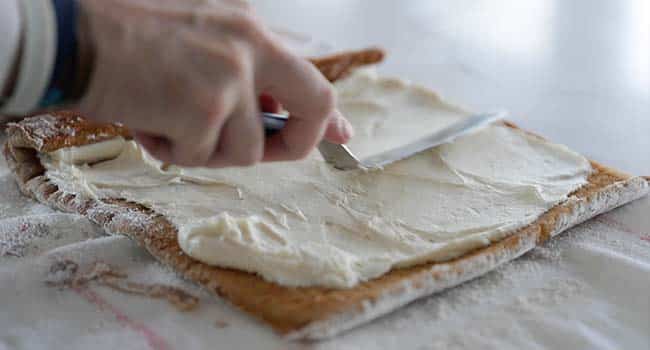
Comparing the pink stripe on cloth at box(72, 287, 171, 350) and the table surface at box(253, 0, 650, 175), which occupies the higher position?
the table surface at box(253, 0, 650, 175)

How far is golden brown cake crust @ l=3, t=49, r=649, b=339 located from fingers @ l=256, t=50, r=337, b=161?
0.51 ft

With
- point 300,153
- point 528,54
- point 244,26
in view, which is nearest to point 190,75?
point 244,26

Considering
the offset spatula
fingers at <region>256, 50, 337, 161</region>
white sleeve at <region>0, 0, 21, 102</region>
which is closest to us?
white sleeve at <region>0, 0, 21, 102</region>

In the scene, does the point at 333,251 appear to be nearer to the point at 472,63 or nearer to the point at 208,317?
the point at 208,317

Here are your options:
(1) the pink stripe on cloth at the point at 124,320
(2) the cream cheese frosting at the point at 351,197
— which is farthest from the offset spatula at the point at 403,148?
(1) the pink stripe on cloth at the point at 124,320

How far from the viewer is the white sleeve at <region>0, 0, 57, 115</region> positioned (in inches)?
28.4

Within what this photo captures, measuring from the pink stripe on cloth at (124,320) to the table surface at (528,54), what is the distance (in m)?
0.85

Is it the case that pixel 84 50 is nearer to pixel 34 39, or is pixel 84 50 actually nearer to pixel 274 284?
pixel 34 39

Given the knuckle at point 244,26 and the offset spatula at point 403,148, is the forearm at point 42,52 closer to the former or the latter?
the knuckle at point 244,26

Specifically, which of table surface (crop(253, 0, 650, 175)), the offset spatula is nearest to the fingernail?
the offset spatula

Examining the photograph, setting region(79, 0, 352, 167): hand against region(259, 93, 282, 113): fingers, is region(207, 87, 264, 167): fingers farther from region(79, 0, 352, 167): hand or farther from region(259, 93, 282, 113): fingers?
region(259, 93, 282, 113): fingers

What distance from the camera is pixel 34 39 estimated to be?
0.72 metres

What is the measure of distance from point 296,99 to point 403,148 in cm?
38

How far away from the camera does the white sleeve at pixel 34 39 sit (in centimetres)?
72
